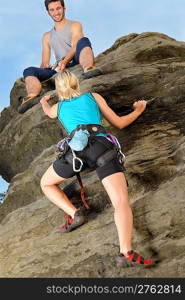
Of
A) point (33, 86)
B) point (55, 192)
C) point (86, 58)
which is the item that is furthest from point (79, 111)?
point (33, 86)

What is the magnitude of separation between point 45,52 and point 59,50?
2.46 feet

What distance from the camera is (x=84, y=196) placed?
1183cm

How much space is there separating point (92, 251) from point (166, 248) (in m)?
1.67

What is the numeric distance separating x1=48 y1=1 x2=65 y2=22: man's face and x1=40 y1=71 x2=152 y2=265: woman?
20.2 ft

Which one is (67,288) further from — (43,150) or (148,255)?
(43,150)

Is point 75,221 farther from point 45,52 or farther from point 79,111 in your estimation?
point 45,52

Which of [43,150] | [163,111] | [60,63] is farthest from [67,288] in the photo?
[60,63]

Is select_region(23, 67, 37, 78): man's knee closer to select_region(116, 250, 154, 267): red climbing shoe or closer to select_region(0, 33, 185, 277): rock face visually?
select_region(0, 33, 185, 277): rock face

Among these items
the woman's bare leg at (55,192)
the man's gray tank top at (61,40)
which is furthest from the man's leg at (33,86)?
the woman's bare leg at (55,192)

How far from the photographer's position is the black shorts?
9.70 metres

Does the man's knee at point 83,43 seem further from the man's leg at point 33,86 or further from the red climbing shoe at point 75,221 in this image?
the red climbing shoe at point 75,221

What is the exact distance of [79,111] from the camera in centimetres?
1049

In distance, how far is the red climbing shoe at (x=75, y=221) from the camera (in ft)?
35.3

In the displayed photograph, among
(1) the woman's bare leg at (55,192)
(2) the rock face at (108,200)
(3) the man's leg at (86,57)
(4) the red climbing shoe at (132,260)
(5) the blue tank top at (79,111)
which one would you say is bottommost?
(2) the rock face at (108,200)
